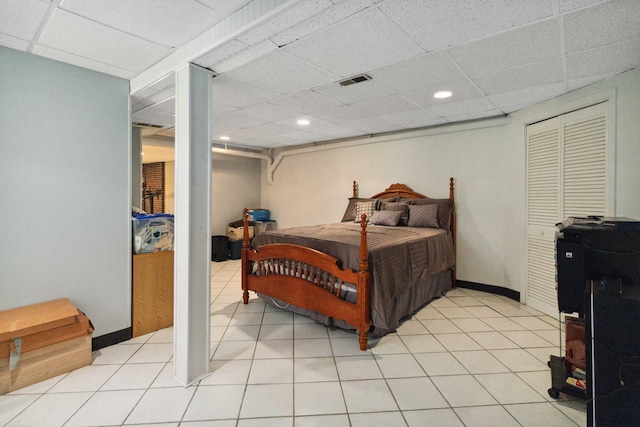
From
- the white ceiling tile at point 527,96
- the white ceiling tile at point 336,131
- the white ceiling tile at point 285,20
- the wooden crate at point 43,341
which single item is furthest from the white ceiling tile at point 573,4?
the wooden crate at point 43,341

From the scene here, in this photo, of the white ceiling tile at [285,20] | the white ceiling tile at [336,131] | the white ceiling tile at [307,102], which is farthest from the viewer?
the white ceiling tile at [336,131]

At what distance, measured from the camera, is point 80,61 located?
2.43 meters

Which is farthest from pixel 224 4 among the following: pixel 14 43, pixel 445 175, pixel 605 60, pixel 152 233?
pixel 445 175

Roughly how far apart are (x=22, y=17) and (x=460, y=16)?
258 centimetres

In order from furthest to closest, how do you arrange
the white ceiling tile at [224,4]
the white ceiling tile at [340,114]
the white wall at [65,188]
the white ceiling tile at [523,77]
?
the white ceiling tile at [340,114] → the white ceiling tile at [523,77] → the white wall at [65,188] → the white ceiling tile at [224,4]

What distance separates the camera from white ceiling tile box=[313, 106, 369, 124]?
377 cm

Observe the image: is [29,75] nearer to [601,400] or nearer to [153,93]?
[153,93]

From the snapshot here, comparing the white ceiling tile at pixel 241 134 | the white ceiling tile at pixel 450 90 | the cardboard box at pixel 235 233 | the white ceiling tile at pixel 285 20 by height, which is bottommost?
the cardboard box at pixel 235 233

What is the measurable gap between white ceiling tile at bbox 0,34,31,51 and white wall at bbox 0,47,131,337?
0.07 metres

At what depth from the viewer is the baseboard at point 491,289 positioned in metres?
3.98

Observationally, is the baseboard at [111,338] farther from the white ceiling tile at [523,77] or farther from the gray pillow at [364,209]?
the white ceiling tile at [523,77]

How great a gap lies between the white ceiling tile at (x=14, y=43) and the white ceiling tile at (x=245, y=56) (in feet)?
4.14

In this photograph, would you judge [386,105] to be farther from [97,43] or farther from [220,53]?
[97,43]

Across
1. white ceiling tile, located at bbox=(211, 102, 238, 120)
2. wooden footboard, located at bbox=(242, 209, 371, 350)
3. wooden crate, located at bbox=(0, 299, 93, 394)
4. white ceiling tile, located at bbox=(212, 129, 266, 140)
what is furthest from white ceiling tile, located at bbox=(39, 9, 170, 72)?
white ceiling tile, located at bbox=(212, 129, 266, 140)
